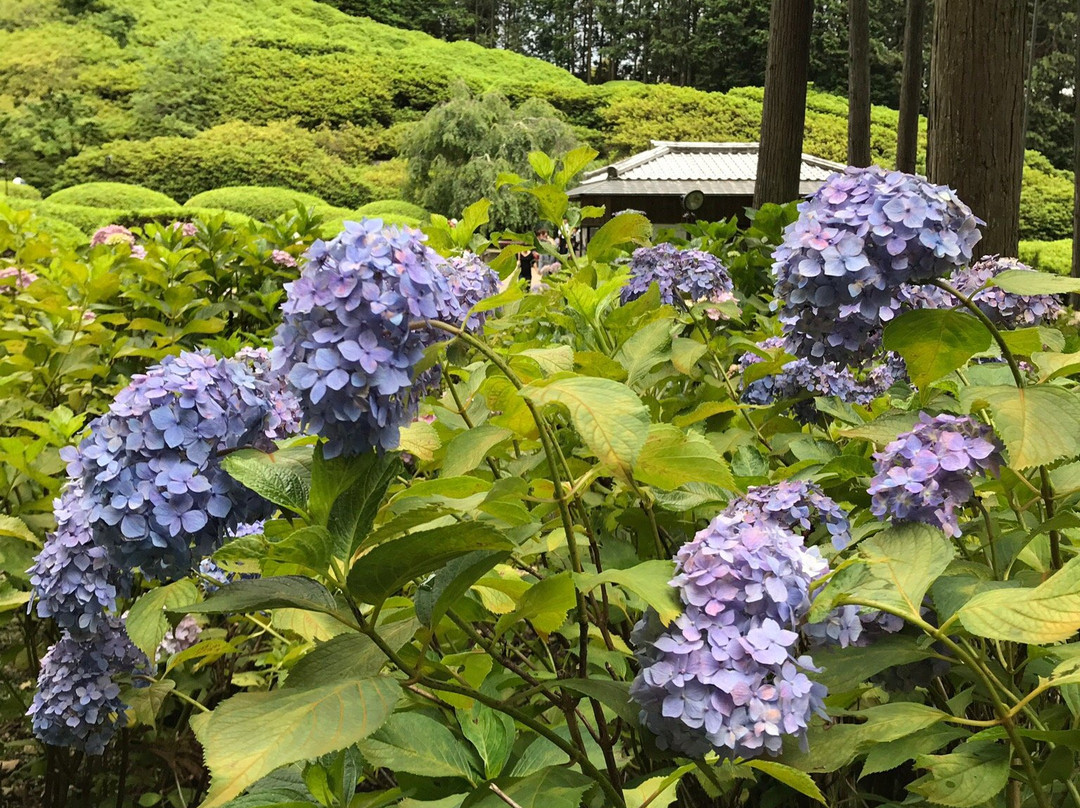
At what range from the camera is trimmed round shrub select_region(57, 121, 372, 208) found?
64.1 ft

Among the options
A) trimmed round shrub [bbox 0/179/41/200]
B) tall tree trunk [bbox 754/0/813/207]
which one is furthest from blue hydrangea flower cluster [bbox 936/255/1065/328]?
trimmed round shrub [bbox 0/179/41/200]

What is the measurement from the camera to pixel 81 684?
4.29 feet

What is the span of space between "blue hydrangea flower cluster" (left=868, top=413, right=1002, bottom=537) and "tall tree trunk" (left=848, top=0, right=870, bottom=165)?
283 inches

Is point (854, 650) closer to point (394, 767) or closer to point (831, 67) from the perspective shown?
point (394, 767)

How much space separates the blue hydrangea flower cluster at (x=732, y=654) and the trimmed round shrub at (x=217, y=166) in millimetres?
20500

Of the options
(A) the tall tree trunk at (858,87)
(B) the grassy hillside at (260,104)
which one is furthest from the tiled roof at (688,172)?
(B) the grassy hillside at (260,104)

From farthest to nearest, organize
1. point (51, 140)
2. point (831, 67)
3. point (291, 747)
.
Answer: point (831, 67)
point (51, 140)
point (291, 747)

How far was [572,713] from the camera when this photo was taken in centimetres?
75

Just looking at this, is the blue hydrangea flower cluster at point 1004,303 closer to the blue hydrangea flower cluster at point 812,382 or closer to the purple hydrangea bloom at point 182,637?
the blue hydrangea flower cluster at point 812,382

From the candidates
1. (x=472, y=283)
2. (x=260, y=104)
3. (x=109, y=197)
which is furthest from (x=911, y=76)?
(x=260, y=104)

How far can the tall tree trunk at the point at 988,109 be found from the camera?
2.49 meters

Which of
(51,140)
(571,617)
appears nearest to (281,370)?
(571,617)

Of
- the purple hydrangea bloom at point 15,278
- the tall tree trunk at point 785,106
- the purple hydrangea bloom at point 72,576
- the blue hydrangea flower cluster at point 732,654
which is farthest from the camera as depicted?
the tall tree trunk at point 785,106

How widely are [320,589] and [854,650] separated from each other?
427 mm
